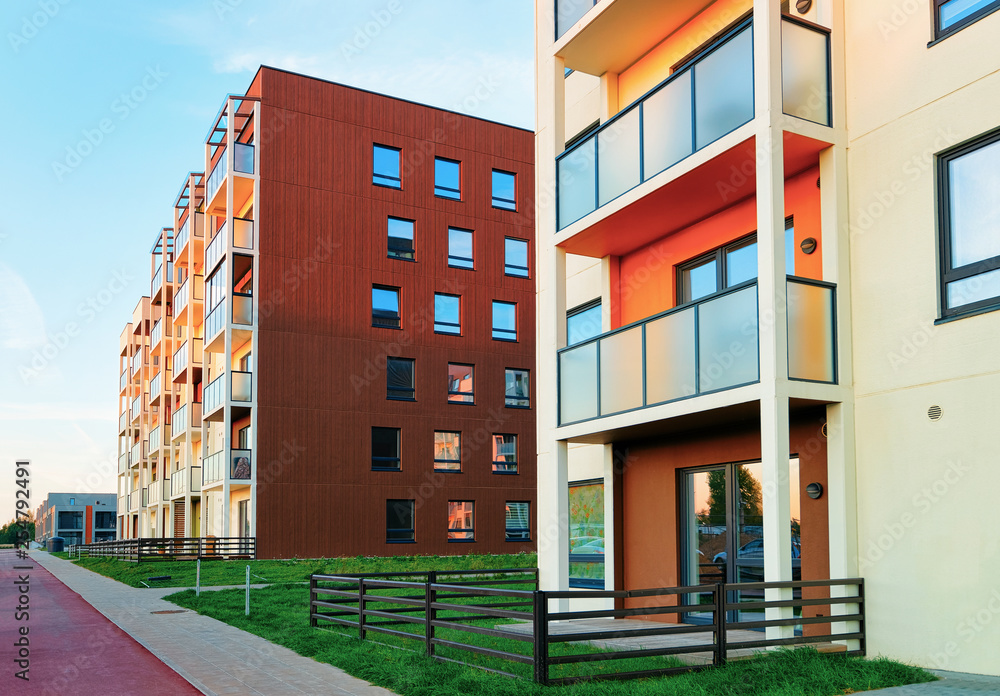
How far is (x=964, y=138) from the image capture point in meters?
9.73

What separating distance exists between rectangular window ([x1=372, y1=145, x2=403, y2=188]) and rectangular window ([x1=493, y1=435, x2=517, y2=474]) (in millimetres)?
11430

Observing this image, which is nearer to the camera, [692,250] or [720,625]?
[720,625]

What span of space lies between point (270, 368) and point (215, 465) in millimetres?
4827

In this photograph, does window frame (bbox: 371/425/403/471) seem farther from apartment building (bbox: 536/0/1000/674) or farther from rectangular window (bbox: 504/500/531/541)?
apartment building (bbox: 536/0/1000/674)

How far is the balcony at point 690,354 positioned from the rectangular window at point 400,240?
80.6 ft

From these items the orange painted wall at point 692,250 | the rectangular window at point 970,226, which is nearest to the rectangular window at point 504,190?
the orange painted wall at point 692,250

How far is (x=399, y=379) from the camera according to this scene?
38.1 meters

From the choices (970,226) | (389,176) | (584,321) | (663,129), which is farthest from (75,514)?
(970,226)

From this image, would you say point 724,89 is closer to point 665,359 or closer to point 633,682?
point 665,359

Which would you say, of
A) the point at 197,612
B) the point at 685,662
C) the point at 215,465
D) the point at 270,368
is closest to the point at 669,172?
the point at 685,662

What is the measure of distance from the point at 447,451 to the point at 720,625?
95.8 ft

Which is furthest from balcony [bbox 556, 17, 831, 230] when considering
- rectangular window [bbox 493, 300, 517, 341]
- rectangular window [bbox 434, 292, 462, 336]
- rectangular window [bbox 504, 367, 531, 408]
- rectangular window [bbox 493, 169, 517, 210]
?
rectangular window [bbox 493, 169, 517, 210]

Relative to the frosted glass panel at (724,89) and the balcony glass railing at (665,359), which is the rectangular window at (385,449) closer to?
the balcony glass railing at (665,359)

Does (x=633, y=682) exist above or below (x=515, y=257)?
below
